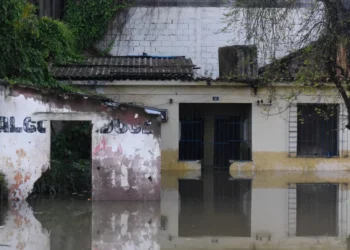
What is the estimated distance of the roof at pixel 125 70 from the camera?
22.5 m

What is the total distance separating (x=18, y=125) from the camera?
15.8 m

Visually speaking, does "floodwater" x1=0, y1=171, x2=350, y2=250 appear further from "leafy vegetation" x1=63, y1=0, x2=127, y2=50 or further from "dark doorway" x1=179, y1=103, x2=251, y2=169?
"leafy vegetation" x1=63, y1=0, x2=127, y2=50

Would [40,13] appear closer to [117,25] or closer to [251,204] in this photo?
[117,25]

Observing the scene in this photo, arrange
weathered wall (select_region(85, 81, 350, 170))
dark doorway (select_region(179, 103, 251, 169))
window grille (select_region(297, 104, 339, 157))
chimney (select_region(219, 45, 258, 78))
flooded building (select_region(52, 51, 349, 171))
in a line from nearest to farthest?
flooded building (select_region(52, 51, 349, 171)) → weathered wall (select_region(85, 81, 350, 170)) → chimney (select_region(219, 45, 258, 78)) → window grille (select_region(297, 104, 339, 157)) → dark doorway (select_region(179, 103, 251, 169))

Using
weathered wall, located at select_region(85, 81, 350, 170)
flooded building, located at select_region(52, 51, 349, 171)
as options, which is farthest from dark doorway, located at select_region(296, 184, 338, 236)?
flooded building, located at select_region(52, 51, 349, 171)

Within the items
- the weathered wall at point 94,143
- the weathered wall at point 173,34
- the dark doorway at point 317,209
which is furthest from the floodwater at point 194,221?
the weathered wall at point 173,34

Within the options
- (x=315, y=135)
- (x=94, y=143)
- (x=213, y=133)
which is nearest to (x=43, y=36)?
(x=94, y=143)

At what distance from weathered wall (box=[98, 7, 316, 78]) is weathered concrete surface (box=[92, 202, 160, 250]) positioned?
14476mm

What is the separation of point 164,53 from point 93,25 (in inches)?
131

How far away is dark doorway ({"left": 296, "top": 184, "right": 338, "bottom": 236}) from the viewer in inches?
515

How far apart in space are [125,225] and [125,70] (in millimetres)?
10501

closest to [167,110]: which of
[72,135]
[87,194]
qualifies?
[72,135]

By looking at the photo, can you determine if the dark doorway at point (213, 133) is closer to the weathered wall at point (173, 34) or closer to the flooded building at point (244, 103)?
the flooded building at point (244, 103)

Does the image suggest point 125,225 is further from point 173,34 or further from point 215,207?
point 173,34
